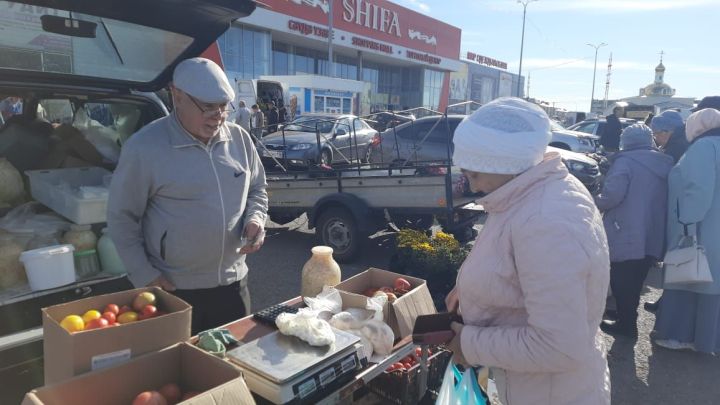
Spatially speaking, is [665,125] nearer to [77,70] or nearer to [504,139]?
[504,139]

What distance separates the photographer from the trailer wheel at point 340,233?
19.5 ft

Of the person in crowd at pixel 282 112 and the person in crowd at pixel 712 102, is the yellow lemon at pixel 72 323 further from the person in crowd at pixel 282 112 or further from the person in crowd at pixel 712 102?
the person in crowd at pixel 282 112

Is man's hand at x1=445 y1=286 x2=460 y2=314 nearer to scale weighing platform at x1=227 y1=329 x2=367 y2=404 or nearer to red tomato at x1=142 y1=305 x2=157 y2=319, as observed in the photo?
scale weighing platform at x1=227 y1=329 x2=367 y2=404

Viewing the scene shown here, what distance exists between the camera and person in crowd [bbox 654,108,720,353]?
374 cm

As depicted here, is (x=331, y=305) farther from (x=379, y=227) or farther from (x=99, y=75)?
(x=379, y=227)

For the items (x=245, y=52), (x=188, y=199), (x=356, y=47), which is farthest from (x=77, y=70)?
(x=356, y=47)

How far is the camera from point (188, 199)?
2.25 m

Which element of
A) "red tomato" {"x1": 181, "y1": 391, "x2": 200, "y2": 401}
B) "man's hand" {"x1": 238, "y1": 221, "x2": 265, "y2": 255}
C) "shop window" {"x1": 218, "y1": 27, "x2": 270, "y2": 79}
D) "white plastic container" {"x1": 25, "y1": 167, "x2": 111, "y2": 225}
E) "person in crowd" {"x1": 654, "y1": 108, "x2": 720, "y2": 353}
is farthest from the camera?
"shop window" {"x1": 218, "y1": 27, "x2": 270, "y2": 79}

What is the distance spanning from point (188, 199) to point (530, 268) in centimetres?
161

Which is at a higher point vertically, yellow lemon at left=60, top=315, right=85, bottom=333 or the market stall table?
yellow lemon at left=60, top=315, right=85, bottom=333

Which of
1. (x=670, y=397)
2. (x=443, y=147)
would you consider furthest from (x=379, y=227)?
(x=443, y=147)

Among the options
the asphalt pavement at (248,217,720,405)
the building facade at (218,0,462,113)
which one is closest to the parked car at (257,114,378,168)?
the asphalt pavement at (248,217,720,405)

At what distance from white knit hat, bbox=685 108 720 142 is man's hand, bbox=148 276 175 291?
4.25 m

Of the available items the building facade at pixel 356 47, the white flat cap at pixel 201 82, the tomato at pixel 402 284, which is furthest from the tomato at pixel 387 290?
the building facade at pixel 356 47
